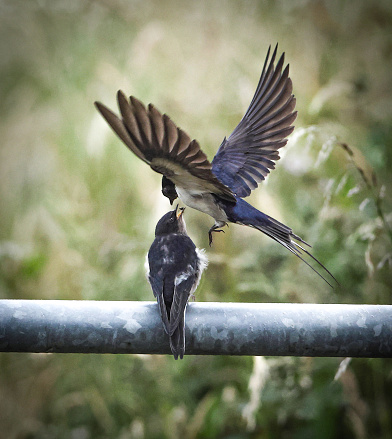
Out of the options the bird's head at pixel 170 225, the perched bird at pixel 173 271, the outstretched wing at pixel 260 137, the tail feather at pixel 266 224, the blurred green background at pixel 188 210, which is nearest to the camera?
the perched bird at pixel 173 271

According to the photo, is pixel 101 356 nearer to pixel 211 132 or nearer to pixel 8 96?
pixel 211 132

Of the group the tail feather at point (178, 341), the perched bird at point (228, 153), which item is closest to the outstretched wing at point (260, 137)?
the perched bird at point (228, 153)

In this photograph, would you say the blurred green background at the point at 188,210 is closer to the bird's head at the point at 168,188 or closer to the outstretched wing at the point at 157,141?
the bird's head at the point at 168,188

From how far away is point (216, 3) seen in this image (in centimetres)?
309

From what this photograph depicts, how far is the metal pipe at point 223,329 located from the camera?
1.07 metres

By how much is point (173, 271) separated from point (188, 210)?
1.08 meters

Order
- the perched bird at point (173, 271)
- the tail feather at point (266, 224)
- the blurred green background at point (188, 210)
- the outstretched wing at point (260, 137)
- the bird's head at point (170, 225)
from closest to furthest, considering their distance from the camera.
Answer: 1. the perched bird at point (173, 271)
2. the tail feather at point (266, 224)
3. the bird's head at point (170, 225)
4. the outstretched wing at point (260, 137)
5. the blurred green background at point (188, 210)

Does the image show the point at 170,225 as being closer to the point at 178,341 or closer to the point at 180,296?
the point at 180,296

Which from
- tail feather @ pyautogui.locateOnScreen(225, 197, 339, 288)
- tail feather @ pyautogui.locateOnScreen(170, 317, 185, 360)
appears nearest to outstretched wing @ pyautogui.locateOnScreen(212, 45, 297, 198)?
tail feather @ pyautogui.locateOnScreen(225, 197, 339, 288)

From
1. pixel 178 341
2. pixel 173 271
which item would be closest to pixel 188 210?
pixel 173 271

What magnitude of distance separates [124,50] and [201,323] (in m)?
2.45

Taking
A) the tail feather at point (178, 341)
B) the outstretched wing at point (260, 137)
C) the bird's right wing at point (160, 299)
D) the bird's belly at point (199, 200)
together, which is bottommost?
the tail feather at point (178, 341)

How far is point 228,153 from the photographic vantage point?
88.4 inches

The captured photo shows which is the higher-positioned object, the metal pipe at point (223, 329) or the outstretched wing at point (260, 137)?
the outstretched wing at point (260, 137)
